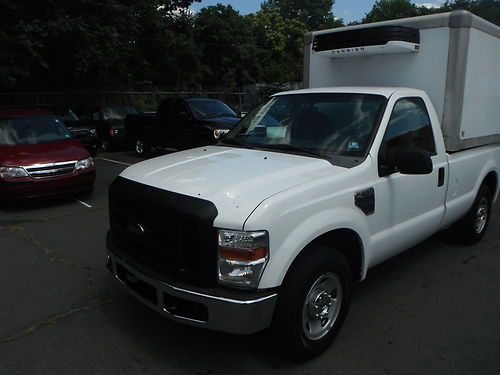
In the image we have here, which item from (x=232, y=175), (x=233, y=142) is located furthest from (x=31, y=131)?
(x=232, y=175)

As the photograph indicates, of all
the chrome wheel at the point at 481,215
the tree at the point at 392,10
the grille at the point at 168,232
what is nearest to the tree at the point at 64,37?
the grille at the point at 168,232

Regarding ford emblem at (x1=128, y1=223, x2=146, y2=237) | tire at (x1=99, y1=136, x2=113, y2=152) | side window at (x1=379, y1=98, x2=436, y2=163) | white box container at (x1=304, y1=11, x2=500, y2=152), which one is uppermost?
white box container at (x1=304, y1=11, x2=500, y2=152)

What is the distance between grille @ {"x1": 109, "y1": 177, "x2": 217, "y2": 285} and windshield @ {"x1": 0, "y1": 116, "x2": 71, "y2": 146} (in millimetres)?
5442

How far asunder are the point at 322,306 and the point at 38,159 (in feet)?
18.8

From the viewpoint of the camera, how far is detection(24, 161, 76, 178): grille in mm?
7166

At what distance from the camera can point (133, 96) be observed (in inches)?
1105

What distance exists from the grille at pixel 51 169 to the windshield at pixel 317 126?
4050 mm

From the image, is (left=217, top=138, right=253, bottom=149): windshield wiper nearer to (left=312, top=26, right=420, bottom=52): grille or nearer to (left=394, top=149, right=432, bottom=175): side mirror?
(left=394, top=149, right=432, bottom=175): side mirror

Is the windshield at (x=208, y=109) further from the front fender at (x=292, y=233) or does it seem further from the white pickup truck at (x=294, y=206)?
the front fender at (x=292, y=233)

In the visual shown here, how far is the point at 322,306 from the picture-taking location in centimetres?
322

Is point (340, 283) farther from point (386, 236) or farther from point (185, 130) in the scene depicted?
point (185, 130)

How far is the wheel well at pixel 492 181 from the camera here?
218 inches

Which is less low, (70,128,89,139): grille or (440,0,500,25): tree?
(440,0,500,25): tree

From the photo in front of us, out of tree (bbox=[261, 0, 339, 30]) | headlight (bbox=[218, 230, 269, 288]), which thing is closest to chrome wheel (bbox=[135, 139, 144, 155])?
headlight (bbox=[218, 230, 269, 288])
